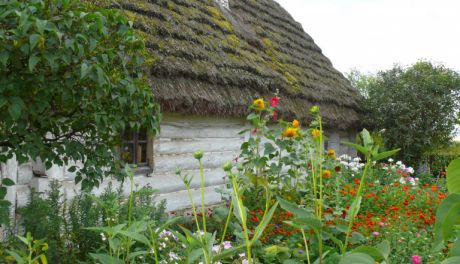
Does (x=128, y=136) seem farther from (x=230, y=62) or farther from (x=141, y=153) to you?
(x=230, y=62)

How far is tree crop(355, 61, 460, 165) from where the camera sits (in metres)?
11.3

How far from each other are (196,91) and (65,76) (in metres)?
2.88

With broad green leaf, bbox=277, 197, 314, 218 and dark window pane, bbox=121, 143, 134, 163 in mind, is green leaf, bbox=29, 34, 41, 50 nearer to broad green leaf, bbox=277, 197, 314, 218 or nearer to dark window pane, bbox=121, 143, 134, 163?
broad green leaf, bbox=277, 197, 314, 218

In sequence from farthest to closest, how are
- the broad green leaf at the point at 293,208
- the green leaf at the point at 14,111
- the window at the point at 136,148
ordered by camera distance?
the window at the point at 136,148 → the green leaf at the point at 14,111 → the broad green leaf at the point at 293,208

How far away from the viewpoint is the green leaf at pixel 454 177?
1.98 feet

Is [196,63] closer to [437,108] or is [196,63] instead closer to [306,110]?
[306,110]

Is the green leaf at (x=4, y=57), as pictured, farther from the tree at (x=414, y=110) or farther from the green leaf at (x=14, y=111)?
the tree at (x=414, y=110)

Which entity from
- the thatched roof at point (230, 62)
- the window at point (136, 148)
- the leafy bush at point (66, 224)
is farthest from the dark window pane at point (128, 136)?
the leafy bush at point (66, 224)

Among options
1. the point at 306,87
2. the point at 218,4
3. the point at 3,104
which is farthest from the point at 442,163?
the point at 3,104

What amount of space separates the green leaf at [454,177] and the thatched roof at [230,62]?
4106 millimetres

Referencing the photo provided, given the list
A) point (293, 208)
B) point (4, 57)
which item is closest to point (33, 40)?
point (4, 57)

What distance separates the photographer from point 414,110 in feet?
37.5

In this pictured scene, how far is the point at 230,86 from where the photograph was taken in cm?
593

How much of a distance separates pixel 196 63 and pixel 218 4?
3.04 metres
